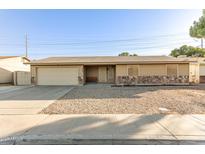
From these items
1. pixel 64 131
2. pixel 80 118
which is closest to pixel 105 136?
pixel 64 131

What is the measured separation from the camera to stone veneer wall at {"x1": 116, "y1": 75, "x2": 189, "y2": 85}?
69.0 ft

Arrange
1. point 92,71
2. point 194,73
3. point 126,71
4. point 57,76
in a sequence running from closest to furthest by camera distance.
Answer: point 126,71 < point 57,76 < point 194,73 < point 92,71

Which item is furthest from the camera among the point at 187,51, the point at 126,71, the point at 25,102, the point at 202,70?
the point at 187,51

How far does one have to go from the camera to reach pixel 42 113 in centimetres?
750

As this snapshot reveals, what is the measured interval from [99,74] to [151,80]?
6556 mm

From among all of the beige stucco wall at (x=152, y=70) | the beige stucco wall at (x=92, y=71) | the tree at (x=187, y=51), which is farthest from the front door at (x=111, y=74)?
the tree at (x=187, y=51)

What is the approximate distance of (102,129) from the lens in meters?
5.41

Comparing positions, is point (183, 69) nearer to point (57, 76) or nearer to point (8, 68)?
point (57, 76)

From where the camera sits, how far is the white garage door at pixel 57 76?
70.9 ft

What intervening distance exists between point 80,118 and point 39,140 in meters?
2.07

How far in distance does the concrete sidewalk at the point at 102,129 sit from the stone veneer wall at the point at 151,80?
14197mm

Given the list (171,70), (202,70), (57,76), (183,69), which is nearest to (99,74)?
(57,76)

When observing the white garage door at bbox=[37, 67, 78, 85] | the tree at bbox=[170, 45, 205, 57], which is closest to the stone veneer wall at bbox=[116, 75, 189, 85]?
the white garage door at bbox=[37, 67, 78, 85]
